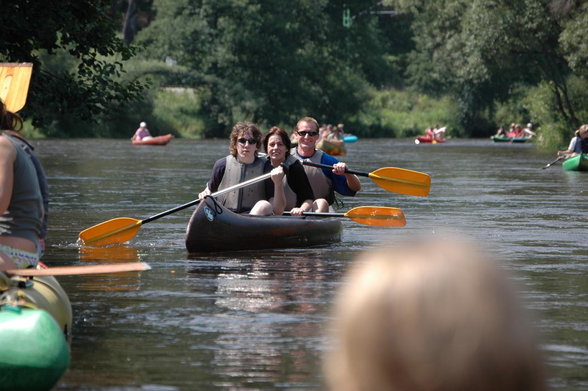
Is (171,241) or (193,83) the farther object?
(193,83)

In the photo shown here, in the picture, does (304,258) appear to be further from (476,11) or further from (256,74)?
Answer: (256,74)

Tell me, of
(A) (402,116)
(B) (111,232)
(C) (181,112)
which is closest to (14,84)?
(B) (111,232)

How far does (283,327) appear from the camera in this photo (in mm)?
7727

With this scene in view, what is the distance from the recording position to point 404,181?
49.4ft

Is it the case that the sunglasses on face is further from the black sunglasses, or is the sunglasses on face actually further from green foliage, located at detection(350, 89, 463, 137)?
green foliage, located at detection(350, 89, 463, 137)

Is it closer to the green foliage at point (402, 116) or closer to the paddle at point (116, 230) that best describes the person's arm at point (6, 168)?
the paddle at point (116, 230)

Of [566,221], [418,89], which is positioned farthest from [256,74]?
[566,221]

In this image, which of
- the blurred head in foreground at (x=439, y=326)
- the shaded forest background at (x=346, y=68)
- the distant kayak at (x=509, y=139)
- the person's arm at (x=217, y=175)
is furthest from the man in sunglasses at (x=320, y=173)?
the distant kayak at (x=509, y=139)

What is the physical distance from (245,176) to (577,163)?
59.7ft

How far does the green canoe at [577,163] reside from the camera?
29156 millimetres

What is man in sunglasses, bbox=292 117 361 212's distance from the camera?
13.1 meters

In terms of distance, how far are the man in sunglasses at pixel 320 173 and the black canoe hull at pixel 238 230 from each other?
23.7 inches

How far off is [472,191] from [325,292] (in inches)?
528

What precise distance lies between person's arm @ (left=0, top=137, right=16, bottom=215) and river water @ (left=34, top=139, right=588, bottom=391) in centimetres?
89
